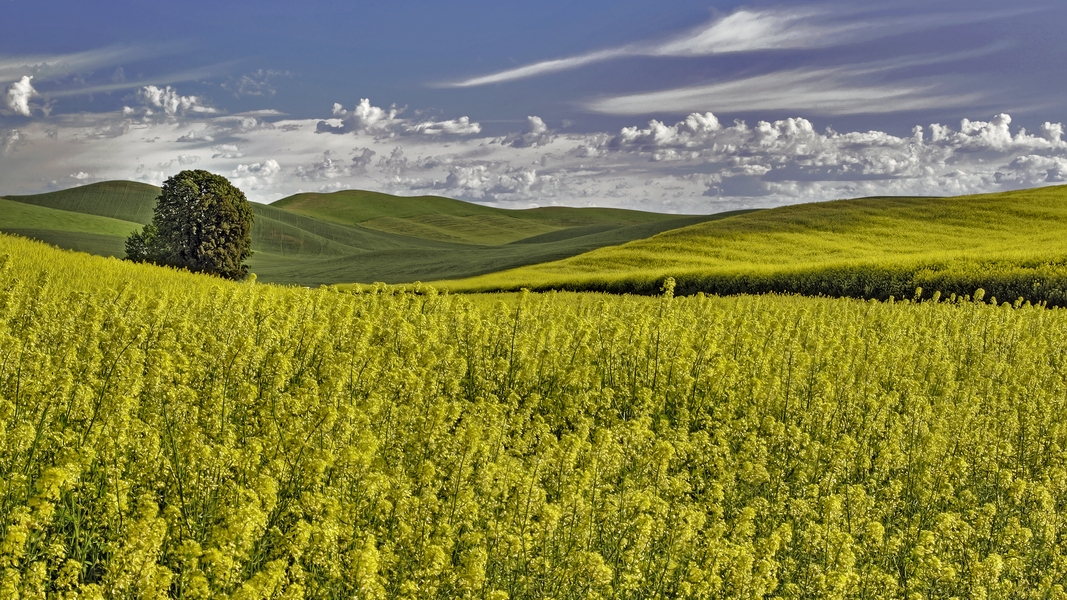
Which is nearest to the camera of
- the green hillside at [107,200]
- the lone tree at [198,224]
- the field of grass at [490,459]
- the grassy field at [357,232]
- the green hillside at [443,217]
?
the field of grass at [490,459]

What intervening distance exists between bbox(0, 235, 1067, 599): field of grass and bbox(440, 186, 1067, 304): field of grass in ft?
62.8

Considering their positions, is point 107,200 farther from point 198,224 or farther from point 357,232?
point 198,224

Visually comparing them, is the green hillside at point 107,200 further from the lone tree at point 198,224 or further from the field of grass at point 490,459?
the field of grass at point 490,459

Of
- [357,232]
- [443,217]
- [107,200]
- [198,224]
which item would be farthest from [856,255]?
[443,217]

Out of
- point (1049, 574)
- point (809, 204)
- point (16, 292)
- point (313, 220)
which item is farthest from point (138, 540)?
point (313, 220)

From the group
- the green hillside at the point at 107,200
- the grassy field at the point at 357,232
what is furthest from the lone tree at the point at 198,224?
the green hillside at the point at 107,200

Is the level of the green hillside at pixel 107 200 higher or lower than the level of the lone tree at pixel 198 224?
higher

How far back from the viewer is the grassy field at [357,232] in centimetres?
6812

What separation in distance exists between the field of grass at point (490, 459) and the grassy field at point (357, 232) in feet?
145

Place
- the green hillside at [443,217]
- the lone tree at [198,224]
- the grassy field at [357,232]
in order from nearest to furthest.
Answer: the lone tree at [198,224] → the grassy field at [357,232] → the green hillside at [443,217]

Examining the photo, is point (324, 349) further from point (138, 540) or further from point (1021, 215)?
point (1021, 215)

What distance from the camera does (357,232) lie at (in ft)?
392

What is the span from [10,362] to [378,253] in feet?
268

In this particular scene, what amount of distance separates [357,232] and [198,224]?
257 feet
